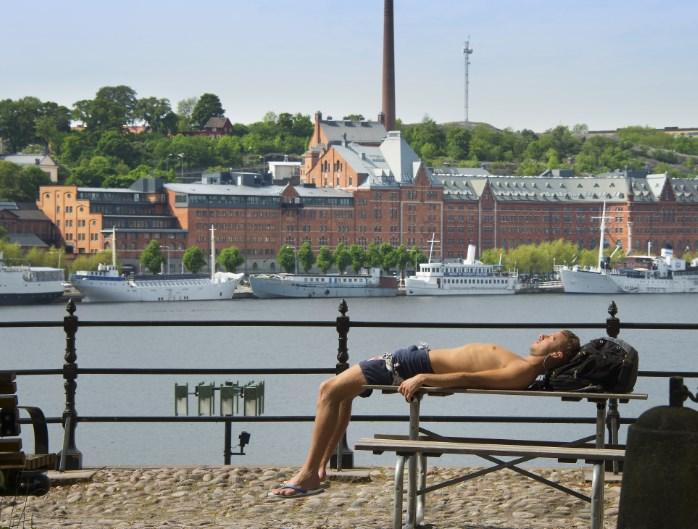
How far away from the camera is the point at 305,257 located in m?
93.9

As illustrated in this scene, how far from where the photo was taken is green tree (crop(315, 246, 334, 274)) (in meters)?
93.9

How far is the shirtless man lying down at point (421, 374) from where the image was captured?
15.7 feet

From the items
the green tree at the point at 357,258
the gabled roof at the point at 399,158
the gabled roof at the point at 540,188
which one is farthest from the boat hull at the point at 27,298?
the gabled roof at the point at 540,188

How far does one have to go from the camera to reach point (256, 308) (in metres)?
69.2

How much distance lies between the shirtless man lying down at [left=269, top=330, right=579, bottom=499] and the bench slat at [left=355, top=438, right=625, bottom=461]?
26 centimetres

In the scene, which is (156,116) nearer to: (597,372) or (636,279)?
(636,279)

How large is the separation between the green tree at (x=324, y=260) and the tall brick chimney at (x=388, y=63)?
16.0m

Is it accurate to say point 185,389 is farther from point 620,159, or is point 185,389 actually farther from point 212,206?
point 620,159

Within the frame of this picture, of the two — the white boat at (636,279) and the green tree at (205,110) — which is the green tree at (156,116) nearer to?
the green tree at (205,110)

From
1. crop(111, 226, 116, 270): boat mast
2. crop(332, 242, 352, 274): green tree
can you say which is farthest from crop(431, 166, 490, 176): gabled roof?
crop(111, 226, 116, 270): boat mast

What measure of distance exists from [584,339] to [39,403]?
15.4 meters

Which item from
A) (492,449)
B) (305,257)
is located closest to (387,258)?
(305,257)

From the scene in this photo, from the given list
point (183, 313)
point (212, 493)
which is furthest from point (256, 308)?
point (212, 493)

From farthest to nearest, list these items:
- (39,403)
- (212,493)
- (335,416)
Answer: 1. (39,403)
2. (212,493)
3. (335,416)
